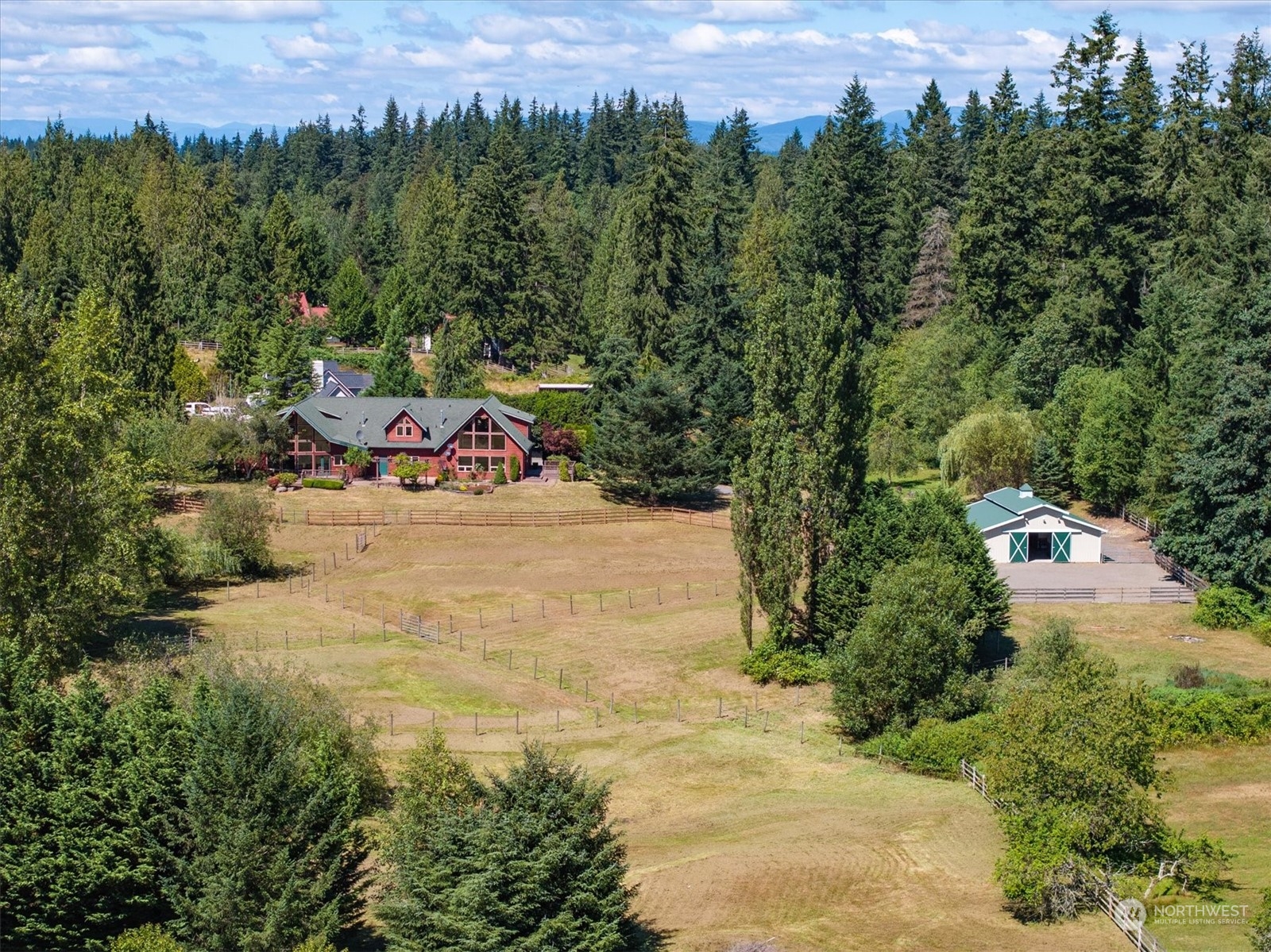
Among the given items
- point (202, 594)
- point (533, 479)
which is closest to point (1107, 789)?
point (202, 594)

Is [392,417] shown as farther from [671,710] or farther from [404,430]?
[671,710]

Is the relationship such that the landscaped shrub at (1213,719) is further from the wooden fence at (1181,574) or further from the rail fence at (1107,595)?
the wooden fence at (1181,574)

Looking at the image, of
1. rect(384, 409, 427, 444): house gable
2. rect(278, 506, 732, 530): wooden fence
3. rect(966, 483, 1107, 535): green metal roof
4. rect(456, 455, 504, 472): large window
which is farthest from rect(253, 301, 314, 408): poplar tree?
rect(966, 483, 1107, 535): green metal roof

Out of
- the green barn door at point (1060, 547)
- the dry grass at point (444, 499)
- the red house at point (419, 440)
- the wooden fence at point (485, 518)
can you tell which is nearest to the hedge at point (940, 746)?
the green barn door at point (1060, 547)

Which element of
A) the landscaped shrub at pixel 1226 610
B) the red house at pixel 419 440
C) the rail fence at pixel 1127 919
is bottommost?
the rail fence at pixel 1127 919

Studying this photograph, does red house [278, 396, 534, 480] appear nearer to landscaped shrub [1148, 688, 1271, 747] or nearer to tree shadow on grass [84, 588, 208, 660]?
tree shadow on grass [84, 588, 208, 660]

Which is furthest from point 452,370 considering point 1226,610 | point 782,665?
point 1226,610
